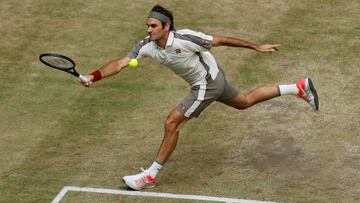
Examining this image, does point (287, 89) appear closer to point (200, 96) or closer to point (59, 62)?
point (200, 96)

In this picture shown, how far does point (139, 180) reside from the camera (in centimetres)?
1359

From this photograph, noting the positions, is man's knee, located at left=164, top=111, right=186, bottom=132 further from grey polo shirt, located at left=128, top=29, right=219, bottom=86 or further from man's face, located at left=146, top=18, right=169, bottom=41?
man's face, located at left=146, top=18, right=169, bottom=41

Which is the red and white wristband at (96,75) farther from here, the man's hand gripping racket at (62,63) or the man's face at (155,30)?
the man's face at (155,30)

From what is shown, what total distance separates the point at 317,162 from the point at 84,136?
384 cm

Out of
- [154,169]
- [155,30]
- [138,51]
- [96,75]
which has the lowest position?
[154,169]

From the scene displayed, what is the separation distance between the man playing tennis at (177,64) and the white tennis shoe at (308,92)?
128cm

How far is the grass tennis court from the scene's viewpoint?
13859mm

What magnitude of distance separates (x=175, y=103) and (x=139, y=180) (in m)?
2.99

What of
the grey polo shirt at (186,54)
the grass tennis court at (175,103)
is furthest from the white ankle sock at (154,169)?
the grey polo shirt at (186,54)

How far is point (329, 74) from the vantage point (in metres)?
17.0

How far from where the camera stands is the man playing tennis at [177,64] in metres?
13.4

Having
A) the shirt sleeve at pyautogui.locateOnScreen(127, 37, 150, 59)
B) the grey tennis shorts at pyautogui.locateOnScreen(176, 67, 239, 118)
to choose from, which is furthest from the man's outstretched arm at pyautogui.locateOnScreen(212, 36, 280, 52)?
the shirt sleeve at pyautogui.locateOnScreen(127, 37, 150, 59)

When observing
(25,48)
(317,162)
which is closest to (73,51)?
(25,48)

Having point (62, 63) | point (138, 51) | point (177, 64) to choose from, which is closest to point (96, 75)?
point (62, 63)
